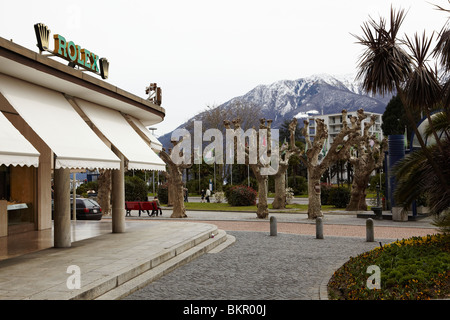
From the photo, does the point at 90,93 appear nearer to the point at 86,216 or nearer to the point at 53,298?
the point at 53,298

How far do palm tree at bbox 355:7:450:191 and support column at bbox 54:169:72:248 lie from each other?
786cm

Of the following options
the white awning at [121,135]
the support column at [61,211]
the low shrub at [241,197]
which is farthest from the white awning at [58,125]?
the low shrub at [241,197]

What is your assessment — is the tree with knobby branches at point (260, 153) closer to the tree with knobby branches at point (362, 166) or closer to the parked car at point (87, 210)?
the tree with knobby branches at point (362, 166)

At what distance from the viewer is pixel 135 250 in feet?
34.5

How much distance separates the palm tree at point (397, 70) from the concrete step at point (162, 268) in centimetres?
590

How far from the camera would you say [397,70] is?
9.17 metres

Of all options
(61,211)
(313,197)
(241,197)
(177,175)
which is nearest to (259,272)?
(61,211)

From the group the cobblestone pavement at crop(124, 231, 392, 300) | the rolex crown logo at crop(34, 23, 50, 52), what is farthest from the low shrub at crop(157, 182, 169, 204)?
the rolex crown logo at crop(34, 23, 50, 52)

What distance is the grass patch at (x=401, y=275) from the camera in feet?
21.8

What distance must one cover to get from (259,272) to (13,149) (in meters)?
5.51

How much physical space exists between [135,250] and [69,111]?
399 centimetres

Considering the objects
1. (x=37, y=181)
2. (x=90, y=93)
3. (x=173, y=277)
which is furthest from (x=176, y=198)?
(x=173, y=277)

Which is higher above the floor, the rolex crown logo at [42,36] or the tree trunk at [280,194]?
the rolex crown logo at [42,36]

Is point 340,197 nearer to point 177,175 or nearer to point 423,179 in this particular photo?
point 177,175
